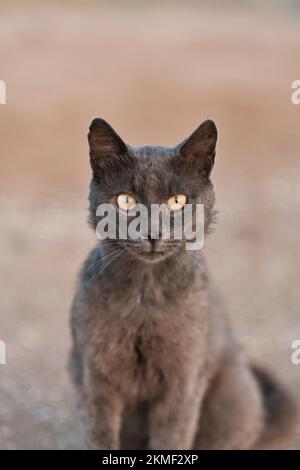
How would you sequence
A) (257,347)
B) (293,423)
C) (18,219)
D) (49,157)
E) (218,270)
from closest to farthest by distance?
1. (293,423)
2. (257,347)
3. (218,270)
4. (18,219)
5. (49,157)

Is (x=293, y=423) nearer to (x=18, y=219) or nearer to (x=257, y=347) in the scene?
(x=257, y=347)

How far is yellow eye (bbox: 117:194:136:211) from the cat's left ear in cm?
24

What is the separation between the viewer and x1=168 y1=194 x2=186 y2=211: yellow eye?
7.81ft

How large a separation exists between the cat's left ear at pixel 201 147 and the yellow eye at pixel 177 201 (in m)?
0.14

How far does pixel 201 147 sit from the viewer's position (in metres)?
2.44

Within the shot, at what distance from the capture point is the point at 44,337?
4.30 m

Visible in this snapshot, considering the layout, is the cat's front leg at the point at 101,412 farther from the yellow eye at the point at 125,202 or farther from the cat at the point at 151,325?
the yellow eye at the point at 125,202

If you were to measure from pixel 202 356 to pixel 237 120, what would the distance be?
571 centimetres

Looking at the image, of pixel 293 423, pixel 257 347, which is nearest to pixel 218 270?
pixel 257 347

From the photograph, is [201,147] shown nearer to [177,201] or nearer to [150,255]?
[177,201]

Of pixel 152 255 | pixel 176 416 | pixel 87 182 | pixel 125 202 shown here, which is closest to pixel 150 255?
pixel 152 255

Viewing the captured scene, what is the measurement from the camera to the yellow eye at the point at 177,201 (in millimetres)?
2381

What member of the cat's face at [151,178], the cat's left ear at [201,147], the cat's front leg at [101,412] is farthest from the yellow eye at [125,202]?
the cat's front leg at [101,412]

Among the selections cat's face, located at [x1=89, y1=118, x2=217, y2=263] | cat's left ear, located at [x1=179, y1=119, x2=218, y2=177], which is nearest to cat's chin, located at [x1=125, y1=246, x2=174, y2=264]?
cat's face, located at [x1=89, y1=118, x2=217, y2=263]
